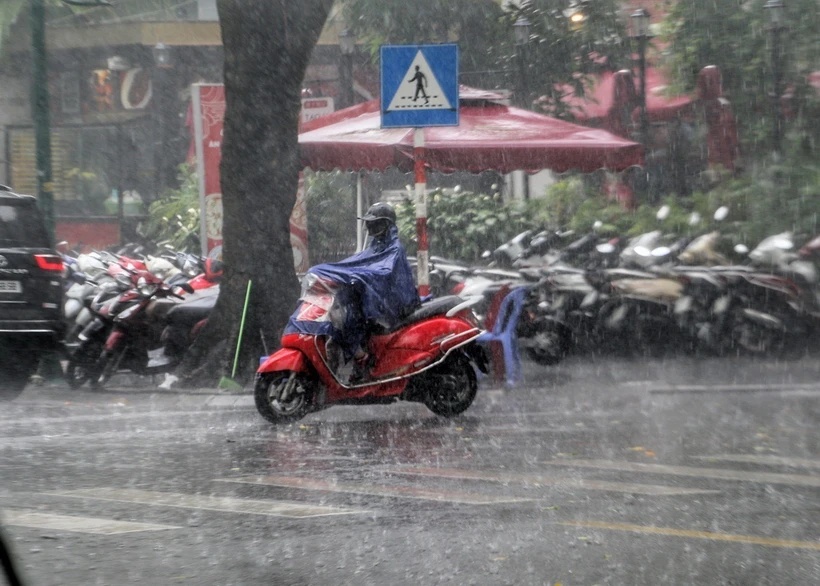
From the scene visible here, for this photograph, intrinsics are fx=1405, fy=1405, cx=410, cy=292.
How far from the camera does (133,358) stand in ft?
46.3

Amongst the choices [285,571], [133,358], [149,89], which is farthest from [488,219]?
[149,89]

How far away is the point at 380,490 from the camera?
294 inches

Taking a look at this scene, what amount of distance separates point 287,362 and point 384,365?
30.4 inches

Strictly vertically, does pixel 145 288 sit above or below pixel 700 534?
above

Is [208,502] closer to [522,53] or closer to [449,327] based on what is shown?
[449,327]

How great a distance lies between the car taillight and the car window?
0.16 m

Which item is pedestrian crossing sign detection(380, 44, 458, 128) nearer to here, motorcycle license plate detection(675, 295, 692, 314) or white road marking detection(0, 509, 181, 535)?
motorcycle license plate detection(675, 295, 692, 314)

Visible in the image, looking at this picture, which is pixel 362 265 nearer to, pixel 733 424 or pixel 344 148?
pixel 733 424

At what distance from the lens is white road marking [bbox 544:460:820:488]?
7648 mm

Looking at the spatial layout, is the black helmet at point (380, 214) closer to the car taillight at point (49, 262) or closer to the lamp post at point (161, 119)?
the car taillight at point (49, 262)

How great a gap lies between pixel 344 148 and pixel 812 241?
529 centimetres

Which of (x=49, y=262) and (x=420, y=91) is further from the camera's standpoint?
(x=49, y=262)

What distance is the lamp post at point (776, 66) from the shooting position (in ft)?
62.0

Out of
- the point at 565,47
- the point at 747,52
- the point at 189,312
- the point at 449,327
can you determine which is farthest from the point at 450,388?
the point at 565,47
